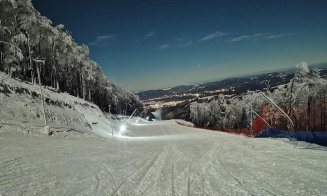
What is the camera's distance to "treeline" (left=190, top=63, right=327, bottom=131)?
7881 centimetres

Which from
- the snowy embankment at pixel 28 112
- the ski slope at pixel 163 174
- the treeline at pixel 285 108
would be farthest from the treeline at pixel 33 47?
the treeline at pixel 285 108

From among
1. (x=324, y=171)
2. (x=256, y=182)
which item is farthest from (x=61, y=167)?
(x=324, y=171)

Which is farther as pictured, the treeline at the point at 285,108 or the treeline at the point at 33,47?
the treeline at the point at 285,108

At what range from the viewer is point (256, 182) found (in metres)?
13.1

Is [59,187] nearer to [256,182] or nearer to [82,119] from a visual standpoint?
[256,182]

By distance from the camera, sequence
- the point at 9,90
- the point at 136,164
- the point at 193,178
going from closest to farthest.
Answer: the point at 193,178 → the point at 136,164 → the point at 9,90

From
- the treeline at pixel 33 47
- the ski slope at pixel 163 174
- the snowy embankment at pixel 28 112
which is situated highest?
the treeline at pixel 33 47

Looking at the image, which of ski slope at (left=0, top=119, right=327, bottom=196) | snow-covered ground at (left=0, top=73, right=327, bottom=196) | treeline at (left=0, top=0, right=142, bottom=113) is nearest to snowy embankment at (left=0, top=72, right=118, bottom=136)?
treeline at (left=0, top=0, right=142, bottom=113)

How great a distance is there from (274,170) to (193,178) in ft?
12.9

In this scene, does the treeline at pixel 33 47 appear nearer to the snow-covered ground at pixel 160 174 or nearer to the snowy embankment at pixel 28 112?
the snowy embankment at pixel 28 112

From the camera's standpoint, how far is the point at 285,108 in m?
107

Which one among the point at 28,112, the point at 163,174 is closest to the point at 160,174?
the point at 163,174

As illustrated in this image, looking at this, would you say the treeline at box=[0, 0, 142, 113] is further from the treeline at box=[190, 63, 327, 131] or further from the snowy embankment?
the treeline at box=[190, 63, 327, 131]

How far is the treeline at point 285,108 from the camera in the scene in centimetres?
7881
